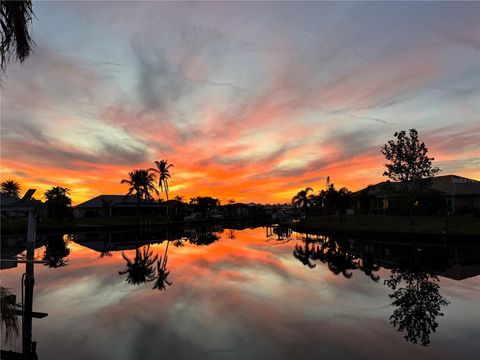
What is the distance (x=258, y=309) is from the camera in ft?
38.9

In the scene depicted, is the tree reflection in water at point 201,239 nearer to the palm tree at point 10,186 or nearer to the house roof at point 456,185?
the house roof at point 456,185

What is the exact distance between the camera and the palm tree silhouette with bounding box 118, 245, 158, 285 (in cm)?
1734

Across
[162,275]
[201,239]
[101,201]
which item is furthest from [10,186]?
[162,275]

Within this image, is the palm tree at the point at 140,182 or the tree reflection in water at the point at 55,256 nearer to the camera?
the tree reflection in water at the point at 55,256

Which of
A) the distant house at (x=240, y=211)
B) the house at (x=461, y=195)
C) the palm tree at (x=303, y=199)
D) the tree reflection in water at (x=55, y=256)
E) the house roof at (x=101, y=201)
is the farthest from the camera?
the distant house at (x=240, y=211)

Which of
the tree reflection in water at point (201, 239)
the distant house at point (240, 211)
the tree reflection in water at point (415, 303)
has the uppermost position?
the distant house at point (240, 211)

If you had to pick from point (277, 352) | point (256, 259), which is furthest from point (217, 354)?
point (256, 259)

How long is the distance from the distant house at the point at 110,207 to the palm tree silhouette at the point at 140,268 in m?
54.9

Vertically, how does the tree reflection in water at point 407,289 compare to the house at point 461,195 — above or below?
below

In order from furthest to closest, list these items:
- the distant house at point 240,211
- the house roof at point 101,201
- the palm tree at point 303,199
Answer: the distant house at point 240,211, the house roof at point 101,201, the palm tree at point 303,199

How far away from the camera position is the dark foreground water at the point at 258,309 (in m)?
8.42

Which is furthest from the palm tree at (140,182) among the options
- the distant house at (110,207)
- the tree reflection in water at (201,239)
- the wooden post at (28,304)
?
the wooden post at (28,304)

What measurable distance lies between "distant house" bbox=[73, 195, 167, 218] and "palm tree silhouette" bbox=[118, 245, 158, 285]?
180 feet

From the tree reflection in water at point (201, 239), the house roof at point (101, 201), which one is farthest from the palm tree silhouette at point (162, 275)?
the house roof at point (101, 201)
